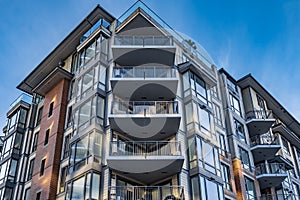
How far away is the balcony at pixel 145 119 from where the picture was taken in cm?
1820

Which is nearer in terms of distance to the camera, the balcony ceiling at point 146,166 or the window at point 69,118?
the balcony ceiling at point 146,166

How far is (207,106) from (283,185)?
11353mm

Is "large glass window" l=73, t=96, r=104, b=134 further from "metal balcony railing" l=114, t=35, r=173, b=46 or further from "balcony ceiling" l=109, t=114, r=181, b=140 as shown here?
"metal balcony railing" l=114, t=35, r=173, b=46

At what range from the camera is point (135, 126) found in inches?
731

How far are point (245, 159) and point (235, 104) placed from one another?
480 centimetres

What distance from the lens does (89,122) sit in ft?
62.3

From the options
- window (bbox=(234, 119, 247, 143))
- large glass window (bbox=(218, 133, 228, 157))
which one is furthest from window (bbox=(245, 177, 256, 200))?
window (bbox=(234, 119, 247, 143))

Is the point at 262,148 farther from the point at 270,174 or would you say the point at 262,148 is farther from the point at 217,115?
the point at 217,115

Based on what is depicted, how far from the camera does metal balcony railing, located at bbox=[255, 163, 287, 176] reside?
1043 inches

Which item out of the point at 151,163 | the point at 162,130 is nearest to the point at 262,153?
the point at 162,130

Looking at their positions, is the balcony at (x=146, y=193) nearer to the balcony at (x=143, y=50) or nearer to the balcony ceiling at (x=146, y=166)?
the balcony ceiling at (x=146, y=166)

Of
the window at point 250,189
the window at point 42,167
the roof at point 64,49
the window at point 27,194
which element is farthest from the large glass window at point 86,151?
the window at point 250,189

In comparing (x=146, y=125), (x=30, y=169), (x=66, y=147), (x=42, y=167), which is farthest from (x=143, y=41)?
(x=30, y=169)

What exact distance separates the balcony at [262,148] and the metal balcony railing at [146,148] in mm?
10134
